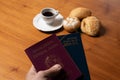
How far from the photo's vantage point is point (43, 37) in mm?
1198

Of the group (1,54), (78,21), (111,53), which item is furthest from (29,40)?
(111,53)

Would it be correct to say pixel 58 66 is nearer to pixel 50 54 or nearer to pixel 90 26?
pixel 50 54

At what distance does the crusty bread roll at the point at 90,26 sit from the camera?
3.84 feet

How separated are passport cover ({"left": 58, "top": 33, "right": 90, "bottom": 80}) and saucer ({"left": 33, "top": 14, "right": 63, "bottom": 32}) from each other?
0.93ft

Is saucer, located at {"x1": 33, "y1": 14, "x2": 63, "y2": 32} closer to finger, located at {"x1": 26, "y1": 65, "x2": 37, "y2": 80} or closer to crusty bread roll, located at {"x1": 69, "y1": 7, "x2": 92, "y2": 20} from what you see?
crusty bread roll, located at {"x1": 69, "y1": 7, "x2": 92, "y2": 20}

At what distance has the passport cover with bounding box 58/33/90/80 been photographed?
944 millimetres

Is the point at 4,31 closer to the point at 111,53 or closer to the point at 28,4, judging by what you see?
the point at 28,4

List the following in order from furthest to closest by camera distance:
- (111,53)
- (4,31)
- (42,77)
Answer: (4,31)
(111,53)
(42,77)

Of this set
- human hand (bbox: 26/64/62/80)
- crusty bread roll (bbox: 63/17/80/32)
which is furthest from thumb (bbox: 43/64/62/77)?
crusty bread roll (bbox: 63/17/80/32)

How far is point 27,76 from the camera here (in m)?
1.01

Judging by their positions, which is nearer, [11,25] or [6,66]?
[6,66]

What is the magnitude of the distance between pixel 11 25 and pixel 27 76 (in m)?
0.36

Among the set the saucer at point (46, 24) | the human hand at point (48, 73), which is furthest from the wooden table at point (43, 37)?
the human hand at point (48, 73)

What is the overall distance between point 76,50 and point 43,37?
11.2 inches
